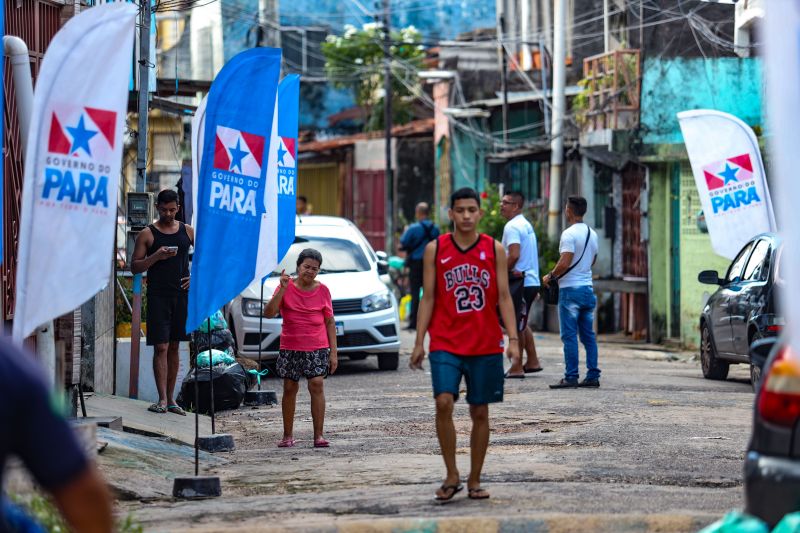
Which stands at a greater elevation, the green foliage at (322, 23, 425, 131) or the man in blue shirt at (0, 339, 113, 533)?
the green foliage at (322, 23, 425, 131)

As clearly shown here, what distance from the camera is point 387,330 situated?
1739 centimetres

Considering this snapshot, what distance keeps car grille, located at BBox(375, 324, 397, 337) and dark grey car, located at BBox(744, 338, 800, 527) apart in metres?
11.4

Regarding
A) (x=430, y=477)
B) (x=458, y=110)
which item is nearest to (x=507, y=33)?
(x=458, y=110)

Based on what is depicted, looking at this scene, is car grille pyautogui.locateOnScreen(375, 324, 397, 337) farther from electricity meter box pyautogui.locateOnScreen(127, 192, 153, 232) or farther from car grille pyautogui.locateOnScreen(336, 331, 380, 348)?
electricity meter box pyautogui.locateOnScreen(127, 192, 153, 232)

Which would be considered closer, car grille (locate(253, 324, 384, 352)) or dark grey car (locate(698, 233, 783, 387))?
dark grey car (locate(698, 233, 783, 387))

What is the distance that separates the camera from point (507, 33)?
121 feet

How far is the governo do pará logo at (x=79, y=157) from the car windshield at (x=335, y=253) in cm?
1061

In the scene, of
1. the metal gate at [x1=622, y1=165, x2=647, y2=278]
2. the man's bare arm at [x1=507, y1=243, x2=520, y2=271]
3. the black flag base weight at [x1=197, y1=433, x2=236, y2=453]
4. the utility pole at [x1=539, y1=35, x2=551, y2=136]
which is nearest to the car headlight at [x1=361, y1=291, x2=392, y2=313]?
the man's bare arm at [x1=507, y1=243, x2=520, y2=271]

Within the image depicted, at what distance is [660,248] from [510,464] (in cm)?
1460

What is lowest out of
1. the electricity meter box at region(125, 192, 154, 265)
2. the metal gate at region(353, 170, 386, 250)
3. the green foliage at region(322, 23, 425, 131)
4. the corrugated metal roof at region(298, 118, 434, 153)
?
the electricity meter box at region(125, 192, 154, 265)

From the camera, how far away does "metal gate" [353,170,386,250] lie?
41531 millimetres

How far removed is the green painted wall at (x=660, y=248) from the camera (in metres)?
23.4

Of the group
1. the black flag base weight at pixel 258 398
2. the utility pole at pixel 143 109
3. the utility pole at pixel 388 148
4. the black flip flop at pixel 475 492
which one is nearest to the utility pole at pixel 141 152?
the utility pole at pixel 143 109

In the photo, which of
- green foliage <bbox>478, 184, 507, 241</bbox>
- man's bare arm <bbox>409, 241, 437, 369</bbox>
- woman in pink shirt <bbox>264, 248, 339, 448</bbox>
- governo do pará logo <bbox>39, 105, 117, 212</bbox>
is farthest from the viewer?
green foliage <bbox>478, 184, 507, 241</bbox>
